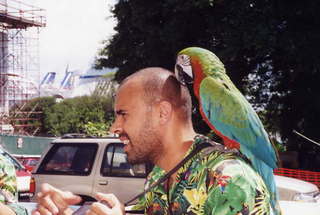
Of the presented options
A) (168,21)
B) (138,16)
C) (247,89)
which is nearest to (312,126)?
(247,89)

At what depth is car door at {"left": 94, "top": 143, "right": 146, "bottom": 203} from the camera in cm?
650

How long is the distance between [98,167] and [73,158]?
483mm

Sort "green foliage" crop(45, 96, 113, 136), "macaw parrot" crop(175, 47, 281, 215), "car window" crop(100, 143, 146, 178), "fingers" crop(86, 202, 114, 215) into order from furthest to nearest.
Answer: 1. "green foliage" crop(45, 96, 113, 136)
2. "car window" crop(100, 143, 146, 178)
3. "macaw parrot" crop(175, 47, 281, 215)
4. "fingers" crop(86, 202, 114, 215)

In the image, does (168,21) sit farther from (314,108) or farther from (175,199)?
(175,199)

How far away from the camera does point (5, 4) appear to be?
34531 mm

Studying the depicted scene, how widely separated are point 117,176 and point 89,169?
19.1 inches

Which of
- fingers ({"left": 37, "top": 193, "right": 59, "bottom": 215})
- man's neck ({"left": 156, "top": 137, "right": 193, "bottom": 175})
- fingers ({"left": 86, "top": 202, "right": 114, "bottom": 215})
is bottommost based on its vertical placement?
Result: fingers ({"left": 37, "top": 193, "right": 59, "bottom": 215})

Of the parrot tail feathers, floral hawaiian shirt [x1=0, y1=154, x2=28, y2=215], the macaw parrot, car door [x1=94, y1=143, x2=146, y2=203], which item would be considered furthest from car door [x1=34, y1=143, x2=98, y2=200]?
the parrot tail feathers

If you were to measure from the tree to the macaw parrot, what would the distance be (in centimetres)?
969

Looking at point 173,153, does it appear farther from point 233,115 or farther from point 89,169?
point 89,169

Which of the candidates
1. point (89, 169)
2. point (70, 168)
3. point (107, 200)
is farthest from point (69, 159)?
point (107, 200)

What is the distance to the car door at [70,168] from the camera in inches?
264

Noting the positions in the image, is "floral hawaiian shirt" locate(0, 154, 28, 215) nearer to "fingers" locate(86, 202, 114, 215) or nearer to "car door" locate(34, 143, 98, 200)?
"fingers" locate(86, 202, 114, 215)

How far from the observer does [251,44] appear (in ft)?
38.6
